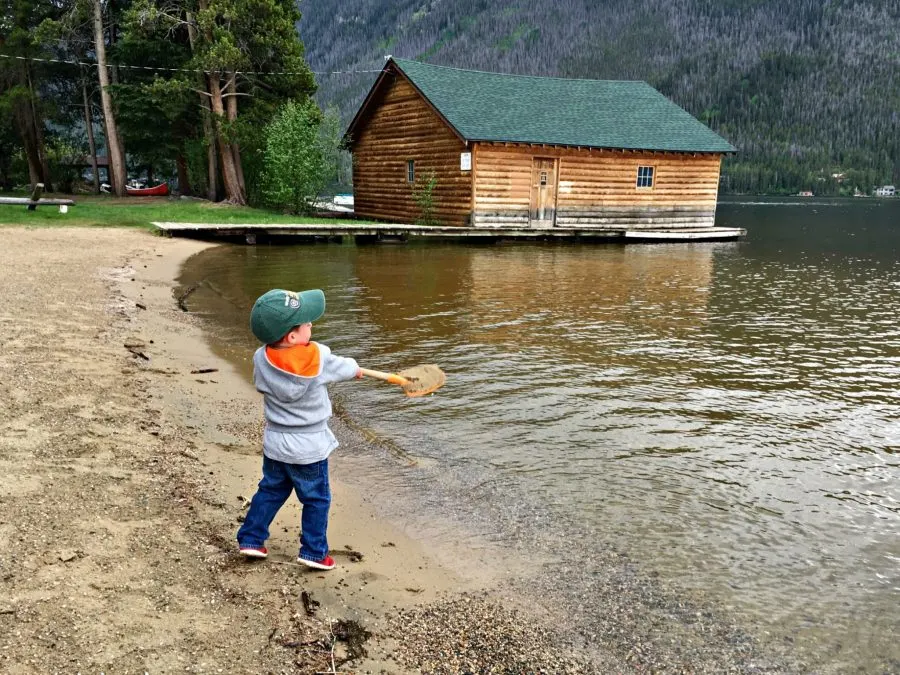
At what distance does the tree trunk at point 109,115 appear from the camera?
1259 inches

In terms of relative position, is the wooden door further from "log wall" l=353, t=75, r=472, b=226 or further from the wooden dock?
"log wall" l=353, t=75, r=472, b=226

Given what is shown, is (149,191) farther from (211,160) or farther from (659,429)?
(659,429)

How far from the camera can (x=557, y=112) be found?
1204 inches

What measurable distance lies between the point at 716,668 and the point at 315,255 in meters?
19.4

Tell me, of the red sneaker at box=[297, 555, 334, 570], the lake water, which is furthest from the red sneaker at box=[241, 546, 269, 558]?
the lake water

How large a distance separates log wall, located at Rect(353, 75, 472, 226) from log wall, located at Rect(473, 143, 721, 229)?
113 cm

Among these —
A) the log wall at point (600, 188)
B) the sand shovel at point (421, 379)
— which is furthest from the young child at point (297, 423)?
the log wall at point (600, 188)

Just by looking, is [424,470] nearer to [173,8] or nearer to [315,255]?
[315,255]

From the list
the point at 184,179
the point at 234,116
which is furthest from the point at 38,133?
the point at 234,116

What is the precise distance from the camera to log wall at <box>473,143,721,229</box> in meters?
27.5

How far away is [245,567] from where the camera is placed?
12.9 ft

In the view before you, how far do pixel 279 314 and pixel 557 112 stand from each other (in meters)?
29.2

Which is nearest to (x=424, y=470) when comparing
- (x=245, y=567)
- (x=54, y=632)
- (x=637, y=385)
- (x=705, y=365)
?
(x=245, y=567)

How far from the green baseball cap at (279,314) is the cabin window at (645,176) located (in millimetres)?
28809
